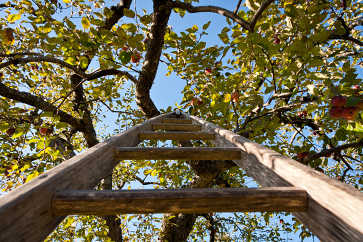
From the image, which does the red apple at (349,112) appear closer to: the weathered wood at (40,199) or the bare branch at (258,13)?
the bare branch at (258,13)

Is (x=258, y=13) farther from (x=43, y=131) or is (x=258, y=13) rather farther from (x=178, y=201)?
(x=43, y=131)

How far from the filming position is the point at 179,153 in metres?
Result: 1.35

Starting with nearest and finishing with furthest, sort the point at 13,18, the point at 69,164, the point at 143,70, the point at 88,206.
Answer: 1. the point at 88,206
2. the point at 69,164
3. the point at 13,18
4. the point at 143,70

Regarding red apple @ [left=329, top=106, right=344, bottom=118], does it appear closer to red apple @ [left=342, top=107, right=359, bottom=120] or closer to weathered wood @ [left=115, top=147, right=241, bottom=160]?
red apple @ [left=342, top=107, right=359, bottom=120]

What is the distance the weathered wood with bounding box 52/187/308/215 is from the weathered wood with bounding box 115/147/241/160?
1.84 feet

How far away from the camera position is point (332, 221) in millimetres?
605

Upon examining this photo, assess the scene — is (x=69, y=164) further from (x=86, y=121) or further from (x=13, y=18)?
(x=86, y=121)

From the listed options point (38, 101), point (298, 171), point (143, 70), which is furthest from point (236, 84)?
point (38, 101)

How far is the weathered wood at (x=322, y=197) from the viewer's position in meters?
0.55

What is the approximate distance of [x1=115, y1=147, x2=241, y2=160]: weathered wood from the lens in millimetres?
1311

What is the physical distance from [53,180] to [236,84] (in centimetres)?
252

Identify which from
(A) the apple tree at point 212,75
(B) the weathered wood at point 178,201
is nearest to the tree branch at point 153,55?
(A) the apple tree at point 212,75

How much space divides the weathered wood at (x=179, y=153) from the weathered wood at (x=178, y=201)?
0.56 metres

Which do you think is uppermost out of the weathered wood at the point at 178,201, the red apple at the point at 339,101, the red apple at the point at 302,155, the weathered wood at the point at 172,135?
the red apple at the point at 339,101
